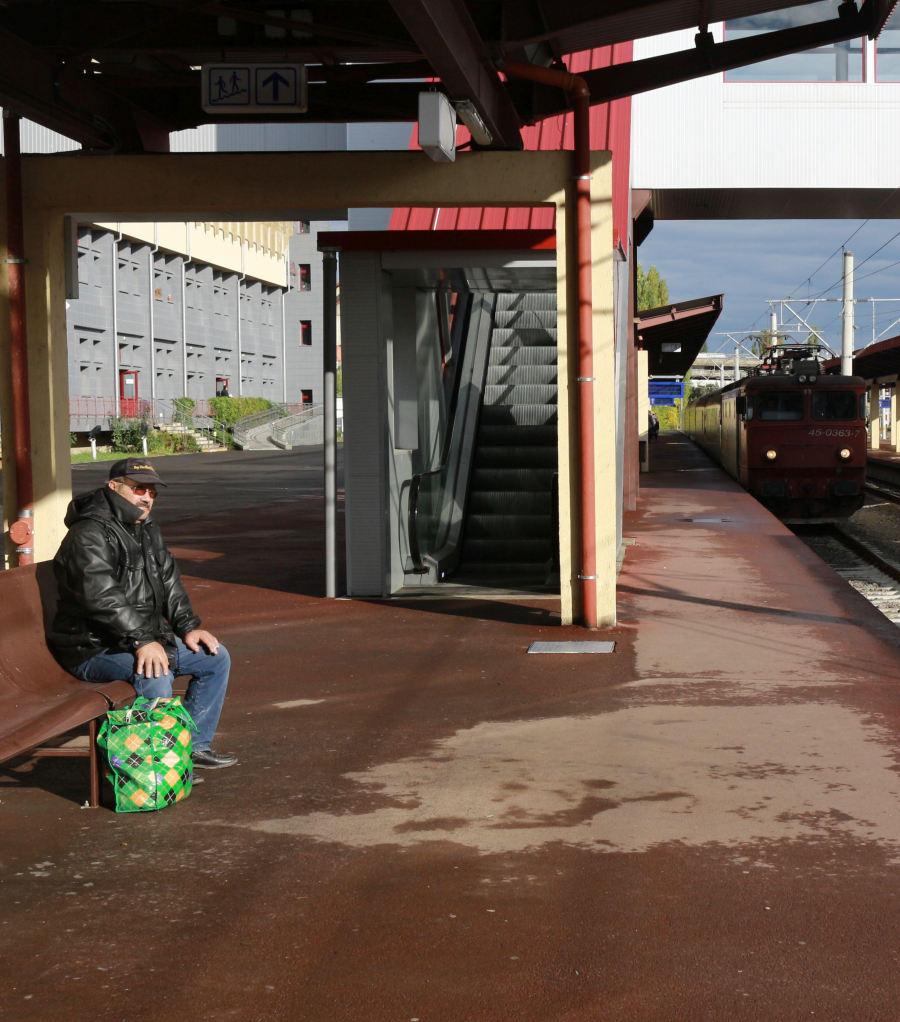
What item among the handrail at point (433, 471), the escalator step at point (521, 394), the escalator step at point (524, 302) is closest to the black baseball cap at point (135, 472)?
the handrail at point (433, 471)

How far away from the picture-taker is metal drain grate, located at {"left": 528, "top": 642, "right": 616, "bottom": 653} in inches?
346

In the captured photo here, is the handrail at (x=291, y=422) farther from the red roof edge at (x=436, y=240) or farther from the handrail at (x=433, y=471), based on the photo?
the red roof edge at (x=436, y=240)

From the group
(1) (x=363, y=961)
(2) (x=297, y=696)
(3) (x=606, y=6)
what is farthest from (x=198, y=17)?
(1) (x=363, y=961)

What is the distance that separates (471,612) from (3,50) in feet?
17.8

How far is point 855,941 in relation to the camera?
3.91 metres

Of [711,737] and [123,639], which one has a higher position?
[123,639]

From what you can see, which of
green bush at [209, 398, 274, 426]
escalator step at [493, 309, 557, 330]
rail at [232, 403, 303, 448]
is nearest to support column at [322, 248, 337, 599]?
escalator step at [493, 309, 557, 330]

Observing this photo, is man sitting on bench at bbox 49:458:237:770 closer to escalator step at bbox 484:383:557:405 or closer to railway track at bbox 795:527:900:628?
railway track at bbox 795:527:900:628

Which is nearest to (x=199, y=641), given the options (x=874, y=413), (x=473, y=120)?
(x=473, y=120)

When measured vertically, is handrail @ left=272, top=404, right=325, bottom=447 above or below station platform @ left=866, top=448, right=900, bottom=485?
above

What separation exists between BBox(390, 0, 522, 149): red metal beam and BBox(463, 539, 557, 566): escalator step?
559 centimetres

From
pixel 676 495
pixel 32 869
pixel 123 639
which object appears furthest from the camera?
pixel 676 495

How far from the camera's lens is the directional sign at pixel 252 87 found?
8641 millimetres

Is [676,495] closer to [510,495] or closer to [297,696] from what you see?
[510,495]
